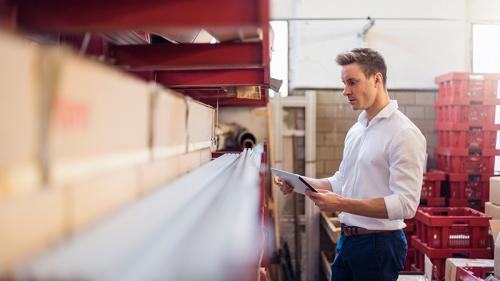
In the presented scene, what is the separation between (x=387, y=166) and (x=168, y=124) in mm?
1311

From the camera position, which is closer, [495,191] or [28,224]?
[28,224]

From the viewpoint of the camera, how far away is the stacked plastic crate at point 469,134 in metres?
4.29

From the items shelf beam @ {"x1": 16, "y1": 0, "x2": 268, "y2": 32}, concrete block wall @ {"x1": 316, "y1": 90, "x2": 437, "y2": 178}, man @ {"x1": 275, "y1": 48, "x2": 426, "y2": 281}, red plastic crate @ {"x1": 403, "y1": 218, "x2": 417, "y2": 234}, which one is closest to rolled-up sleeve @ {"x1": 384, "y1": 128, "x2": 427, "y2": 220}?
man @ {"x1": 275, "y1": 48, "x2": 426, "y2": 281}

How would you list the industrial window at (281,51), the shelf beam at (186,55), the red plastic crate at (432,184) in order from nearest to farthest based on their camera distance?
the shelf beam at (186,55)
the red plastic crate at (432,184)
the industrial window at (281,51)

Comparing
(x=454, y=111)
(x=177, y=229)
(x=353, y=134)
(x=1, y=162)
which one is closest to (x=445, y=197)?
(x=454, y=111)

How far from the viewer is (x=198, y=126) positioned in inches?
74.5

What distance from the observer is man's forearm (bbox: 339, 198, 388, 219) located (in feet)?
6.72

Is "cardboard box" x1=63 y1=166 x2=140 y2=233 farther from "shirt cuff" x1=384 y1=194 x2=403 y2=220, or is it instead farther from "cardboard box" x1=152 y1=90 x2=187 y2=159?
"shirt cuff" x1=384 y1=194 x2=403 y2=220

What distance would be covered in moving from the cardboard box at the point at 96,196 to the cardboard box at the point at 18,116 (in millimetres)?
79

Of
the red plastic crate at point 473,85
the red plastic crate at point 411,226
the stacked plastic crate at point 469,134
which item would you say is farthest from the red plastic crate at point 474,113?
the red plastic crate at point 411,226

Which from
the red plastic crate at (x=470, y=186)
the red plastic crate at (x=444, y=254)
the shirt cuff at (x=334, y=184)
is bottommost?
the red plastic crate at (x=444, y=254)

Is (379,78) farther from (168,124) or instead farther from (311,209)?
(311,209)

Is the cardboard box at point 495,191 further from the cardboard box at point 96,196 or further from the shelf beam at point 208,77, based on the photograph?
Result: the cardboard box at point 96,196

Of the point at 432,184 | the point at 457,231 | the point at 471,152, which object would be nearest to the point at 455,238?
the point at 457,231
